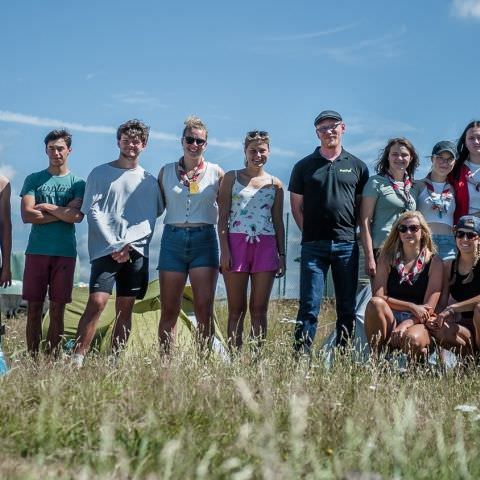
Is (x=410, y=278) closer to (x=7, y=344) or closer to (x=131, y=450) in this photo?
(x=131, y=450)

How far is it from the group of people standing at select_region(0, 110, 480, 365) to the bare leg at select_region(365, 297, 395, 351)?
0.01 meters

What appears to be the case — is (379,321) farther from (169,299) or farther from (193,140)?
(193,140)

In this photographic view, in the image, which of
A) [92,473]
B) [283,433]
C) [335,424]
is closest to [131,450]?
[92,473]


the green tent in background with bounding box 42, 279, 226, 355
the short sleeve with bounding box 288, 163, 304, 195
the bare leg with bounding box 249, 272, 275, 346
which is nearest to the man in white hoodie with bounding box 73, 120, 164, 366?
the bare leg with bounding box 249, 272, 275, 346

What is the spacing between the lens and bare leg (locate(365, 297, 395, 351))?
696cm

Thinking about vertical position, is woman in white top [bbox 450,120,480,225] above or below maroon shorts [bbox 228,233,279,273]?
above

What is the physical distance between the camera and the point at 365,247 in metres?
7.34

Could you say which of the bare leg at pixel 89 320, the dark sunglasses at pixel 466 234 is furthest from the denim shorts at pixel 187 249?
the dark sunglasses at pixel 466 234

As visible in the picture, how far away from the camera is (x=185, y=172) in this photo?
734 centimetres

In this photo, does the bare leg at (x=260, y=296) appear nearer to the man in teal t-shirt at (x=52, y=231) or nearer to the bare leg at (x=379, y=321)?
the bare leg at (x=379, y=321)

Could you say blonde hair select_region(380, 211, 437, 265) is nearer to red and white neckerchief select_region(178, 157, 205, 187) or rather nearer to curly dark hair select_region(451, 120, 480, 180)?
curly dark hair select_region(451, 120, 480, 180)

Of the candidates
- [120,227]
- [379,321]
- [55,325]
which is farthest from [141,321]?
[379,321]

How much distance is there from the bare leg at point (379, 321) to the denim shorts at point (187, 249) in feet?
4.39

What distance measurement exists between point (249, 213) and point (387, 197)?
120 centimetres
